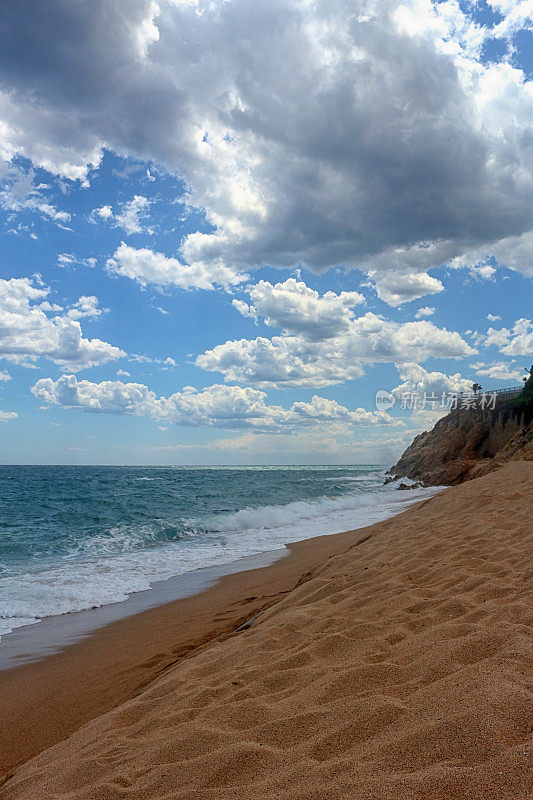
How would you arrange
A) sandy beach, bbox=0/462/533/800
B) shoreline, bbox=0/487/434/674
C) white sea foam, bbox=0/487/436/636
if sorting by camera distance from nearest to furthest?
sandy beach, bbox=0/462/533/800 → shoreline, bbox=0/487/434/674 → white sea foam, bbox=0/487/436/636

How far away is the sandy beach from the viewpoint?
1.87 meters


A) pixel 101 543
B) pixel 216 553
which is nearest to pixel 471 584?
pixel 216 553

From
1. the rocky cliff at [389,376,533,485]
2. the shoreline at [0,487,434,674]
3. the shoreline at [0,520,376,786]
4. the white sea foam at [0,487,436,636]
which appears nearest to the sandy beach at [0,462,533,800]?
the shoreline at [0,520,376,786]

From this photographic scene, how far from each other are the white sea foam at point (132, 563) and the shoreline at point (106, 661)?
61cm

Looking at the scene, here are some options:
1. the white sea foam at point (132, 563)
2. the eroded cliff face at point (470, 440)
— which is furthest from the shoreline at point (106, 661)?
the eroded cliff face at point (470, 440)

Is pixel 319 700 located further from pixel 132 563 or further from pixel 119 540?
pixel 119 540

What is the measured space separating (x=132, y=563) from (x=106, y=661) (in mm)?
A: 6526

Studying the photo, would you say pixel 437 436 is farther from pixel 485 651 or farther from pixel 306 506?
pixel 485 651

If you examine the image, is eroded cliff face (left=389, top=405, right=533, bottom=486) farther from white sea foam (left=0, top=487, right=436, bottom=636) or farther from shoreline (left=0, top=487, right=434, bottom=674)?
shoreline (left=0, top=487, right=434, bottom=674)

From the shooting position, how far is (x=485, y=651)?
2717 millimetres

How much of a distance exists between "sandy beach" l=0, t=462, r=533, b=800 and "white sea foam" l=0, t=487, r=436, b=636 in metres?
2.51

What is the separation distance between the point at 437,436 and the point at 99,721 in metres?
50.5

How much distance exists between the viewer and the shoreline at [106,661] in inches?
146

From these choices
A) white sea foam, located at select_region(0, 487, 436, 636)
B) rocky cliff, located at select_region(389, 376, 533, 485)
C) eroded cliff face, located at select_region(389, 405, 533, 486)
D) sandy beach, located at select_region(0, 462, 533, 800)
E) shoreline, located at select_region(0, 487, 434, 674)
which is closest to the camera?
sandy beach, located at select_region(0, 462, 533, 800)
